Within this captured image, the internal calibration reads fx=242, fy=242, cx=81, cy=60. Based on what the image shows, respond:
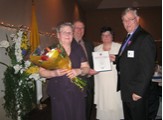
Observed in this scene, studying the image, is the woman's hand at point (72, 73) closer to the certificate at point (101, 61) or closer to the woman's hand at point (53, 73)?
the woman's hand at point (53, 73)

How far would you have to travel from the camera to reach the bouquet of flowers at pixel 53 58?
1.88 m

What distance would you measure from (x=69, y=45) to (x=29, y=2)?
11.0 ft

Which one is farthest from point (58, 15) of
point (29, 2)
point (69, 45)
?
point (69, 45)

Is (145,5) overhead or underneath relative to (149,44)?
overhead

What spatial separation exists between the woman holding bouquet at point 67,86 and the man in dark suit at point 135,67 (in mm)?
423

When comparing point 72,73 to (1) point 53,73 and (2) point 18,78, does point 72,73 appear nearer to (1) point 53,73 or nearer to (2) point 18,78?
(1) point 53,73

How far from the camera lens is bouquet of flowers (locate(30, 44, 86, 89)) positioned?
1876 mm

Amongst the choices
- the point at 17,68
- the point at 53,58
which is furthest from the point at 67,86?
the point at 17,68

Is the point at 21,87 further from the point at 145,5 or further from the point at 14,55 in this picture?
the point at 145,5

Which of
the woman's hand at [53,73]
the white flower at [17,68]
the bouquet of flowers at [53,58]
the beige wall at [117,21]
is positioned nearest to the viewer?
the bouquet of flowers at [53,58]

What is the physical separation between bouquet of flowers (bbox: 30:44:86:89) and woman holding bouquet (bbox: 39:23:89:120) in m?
0.09

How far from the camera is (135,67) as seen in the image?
7.33 feet

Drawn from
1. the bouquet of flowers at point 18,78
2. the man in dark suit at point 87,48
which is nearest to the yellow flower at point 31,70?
the bouquet of flowers at point 18,78

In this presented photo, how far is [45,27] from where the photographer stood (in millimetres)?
6273
